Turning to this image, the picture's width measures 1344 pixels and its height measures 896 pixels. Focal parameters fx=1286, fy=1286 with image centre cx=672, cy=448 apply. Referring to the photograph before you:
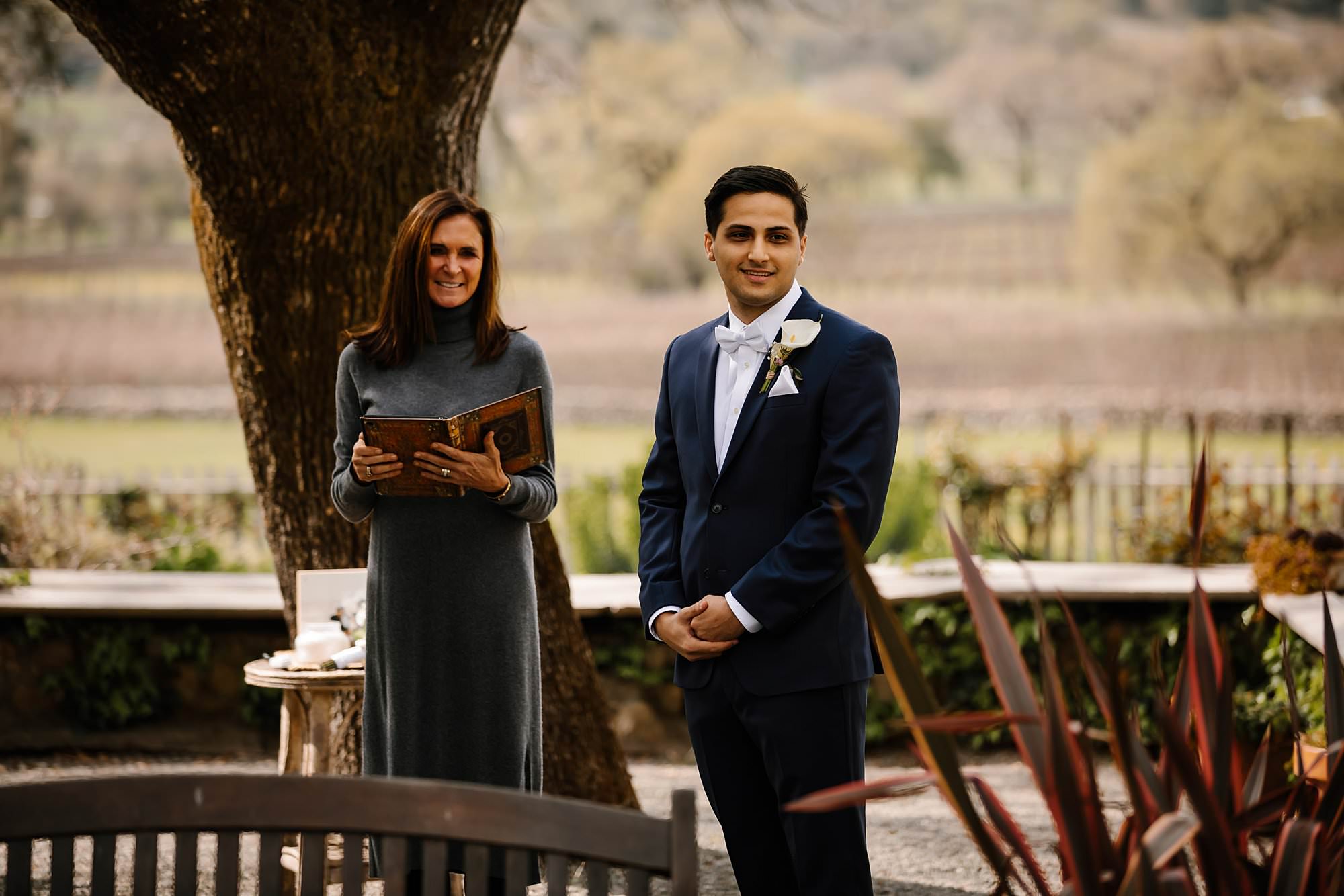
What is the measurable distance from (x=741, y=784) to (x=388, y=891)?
109cm

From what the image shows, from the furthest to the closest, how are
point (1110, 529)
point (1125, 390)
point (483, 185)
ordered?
point (483, 185) → point (1125, 390) → point (1110, 529)

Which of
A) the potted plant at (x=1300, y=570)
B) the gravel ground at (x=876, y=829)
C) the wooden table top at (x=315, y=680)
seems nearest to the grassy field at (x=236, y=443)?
the gravel ground at (x=876, y=829)

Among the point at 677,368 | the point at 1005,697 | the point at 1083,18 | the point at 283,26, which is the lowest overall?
the point at 1005,697

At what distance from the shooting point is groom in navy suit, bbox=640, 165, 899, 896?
2314mm

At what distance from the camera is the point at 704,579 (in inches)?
95.2

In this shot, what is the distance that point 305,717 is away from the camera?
11.7ft

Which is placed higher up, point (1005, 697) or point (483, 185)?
point (483, 185)

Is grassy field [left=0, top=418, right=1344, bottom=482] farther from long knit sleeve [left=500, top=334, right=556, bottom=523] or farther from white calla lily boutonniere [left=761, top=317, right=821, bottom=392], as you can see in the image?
white calla lily boutonniere [left=761, top=317, right=821, bottom=392]

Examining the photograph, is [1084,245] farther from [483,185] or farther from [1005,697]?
[1005,697]

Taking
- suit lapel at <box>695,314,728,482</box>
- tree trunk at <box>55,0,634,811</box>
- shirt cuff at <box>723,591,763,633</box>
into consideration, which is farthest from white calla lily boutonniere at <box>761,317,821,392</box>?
tree trunk at <box>55,0,634,811</box>

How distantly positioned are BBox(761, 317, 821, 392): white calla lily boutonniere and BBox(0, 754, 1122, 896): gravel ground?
1216 mm

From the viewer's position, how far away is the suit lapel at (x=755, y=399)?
2.38 metres

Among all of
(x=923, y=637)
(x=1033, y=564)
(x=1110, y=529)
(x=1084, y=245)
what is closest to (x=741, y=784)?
(x=923, y=637)

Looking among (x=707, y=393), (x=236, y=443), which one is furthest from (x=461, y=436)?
(x=236, y=443)
